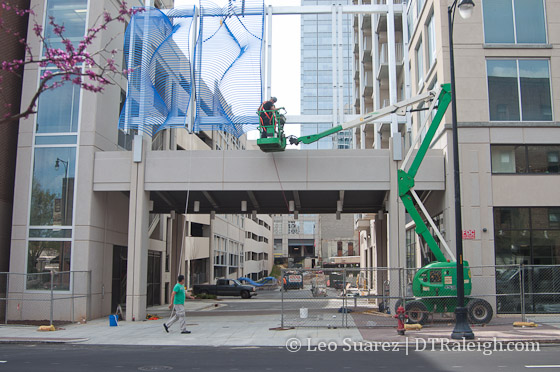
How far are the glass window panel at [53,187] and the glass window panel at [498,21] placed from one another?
55.8 ft

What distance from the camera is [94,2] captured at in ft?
67.7

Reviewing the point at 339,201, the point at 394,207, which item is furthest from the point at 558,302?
the point at 339,201

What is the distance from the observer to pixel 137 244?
1995 cm

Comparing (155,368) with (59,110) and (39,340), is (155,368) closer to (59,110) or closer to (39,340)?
(39,340)

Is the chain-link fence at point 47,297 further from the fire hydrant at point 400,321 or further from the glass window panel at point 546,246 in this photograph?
the glass window panel at point 546,246

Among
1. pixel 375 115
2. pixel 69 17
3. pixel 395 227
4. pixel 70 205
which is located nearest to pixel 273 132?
pixel 375 115

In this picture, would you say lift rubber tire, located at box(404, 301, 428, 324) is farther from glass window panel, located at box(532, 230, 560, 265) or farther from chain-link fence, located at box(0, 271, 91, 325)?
chain-link fence, located at box(0, 271, 91, 325)

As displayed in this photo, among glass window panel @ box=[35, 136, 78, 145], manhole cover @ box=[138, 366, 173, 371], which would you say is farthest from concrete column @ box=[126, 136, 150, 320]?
manhole cover @ box=[138, 366, 173, 371]

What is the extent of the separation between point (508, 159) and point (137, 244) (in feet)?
48.0

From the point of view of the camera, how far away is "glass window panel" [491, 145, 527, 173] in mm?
19984

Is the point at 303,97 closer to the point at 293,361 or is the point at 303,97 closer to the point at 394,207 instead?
the point at 394,207

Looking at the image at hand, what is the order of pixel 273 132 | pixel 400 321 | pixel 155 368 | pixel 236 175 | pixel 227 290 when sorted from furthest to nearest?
pixel 227 290 < pixel 236 175 < pixel 273 132 < pixel 400 321 < pixel 155 368

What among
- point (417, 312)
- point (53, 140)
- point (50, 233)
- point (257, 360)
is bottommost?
point (257, 360)

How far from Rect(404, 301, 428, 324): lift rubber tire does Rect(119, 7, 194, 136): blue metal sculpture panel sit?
36.7ft
